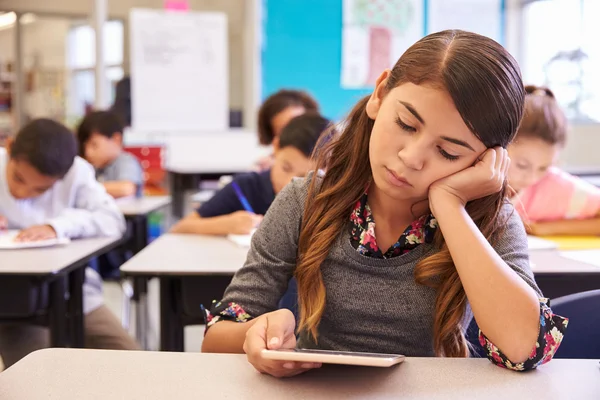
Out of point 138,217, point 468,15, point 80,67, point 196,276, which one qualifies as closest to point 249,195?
point 196,276

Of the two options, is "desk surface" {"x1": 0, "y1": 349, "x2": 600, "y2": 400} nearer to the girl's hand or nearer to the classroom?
the classroom

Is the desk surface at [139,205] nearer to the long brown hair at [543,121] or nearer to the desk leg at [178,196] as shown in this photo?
the desk leg at [178,196]

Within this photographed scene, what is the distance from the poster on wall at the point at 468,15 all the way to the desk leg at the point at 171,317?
448 centimetres

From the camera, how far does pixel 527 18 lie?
5.70 metres

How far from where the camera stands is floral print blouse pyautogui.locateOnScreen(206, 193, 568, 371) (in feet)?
3.10

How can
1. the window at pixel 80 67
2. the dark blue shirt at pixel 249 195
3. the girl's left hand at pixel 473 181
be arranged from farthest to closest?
the window at pixel 80 67 → the dark blue shirt at pixel 249 195 → the girl's left hand at pixel 473 181

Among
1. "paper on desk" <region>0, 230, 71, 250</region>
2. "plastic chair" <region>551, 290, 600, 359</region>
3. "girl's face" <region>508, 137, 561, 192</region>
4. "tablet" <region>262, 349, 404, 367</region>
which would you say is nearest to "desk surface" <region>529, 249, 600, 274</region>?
"girl's face" <region>508, 137, 561, 192</region>

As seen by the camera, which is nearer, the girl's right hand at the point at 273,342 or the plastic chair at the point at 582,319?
the girl's right hand at the point at 273,342

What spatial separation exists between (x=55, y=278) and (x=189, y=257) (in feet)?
1.23

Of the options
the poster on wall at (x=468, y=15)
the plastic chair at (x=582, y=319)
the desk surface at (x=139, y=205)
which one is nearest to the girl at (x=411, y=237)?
the plastic chair at (x=582, y=319)

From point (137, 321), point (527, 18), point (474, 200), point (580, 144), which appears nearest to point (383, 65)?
point (527, 18)

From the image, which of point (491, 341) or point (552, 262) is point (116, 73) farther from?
point (491, 341)

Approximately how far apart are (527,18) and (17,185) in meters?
4.72

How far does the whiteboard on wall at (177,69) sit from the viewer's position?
17.5ft
